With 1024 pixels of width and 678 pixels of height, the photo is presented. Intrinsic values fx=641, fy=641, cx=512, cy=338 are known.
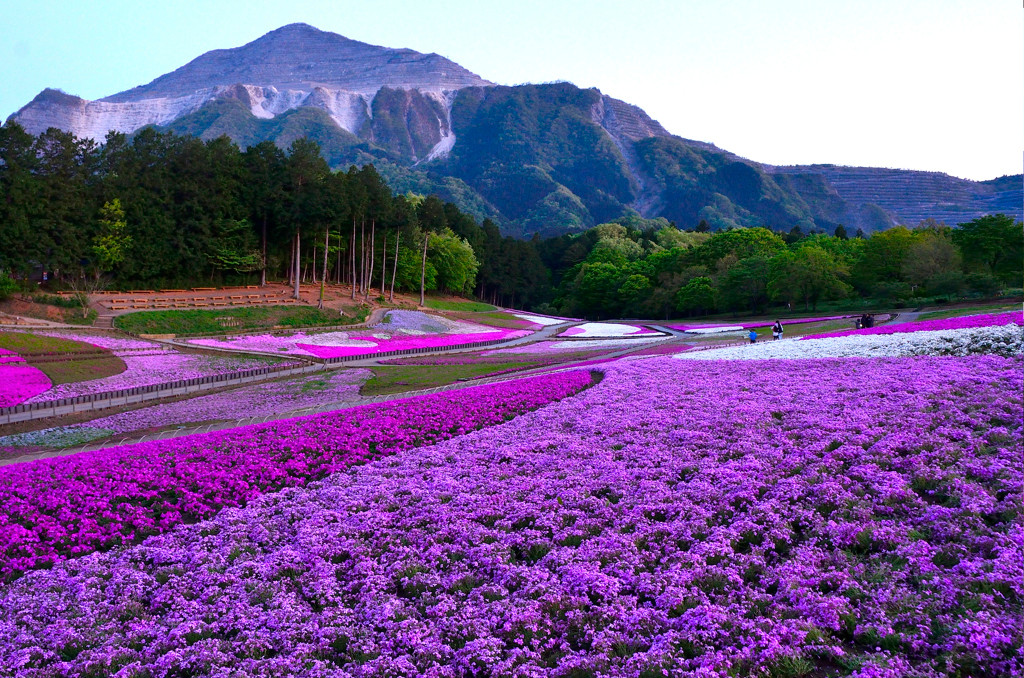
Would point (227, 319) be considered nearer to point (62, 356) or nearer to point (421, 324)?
point (421, 324)

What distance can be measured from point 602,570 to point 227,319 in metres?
52.6

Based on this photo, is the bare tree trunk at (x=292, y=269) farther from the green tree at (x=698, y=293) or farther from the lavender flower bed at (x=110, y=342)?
the green tree at (x=698, y=293)

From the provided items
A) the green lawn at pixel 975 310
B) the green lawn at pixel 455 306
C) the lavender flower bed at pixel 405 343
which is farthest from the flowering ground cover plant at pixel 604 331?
the green lawn at pixel 975 310

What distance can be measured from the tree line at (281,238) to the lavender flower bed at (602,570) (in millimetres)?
54701

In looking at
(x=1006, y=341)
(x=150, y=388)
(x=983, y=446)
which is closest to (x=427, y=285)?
(x=150, y=388)

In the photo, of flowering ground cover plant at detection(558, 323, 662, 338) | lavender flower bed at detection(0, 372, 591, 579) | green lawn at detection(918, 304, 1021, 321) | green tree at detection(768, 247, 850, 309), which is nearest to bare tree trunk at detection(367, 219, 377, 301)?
flowering ground cover plant at detection(558, 323, 662, 338)

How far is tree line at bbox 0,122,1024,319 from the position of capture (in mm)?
58750

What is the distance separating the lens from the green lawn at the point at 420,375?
95.7 feet

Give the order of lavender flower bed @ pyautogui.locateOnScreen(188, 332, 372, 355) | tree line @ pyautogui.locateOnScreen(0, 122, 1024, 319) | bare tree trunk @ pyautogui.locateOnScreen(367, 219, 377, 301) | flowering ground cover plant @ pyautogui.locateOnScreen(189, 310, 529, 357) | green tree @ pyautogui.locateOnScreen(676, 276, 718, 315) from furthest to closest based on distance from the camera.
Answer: green tree @ pyautogui.locateOnScreen(676, 276, 718, 315) < bare tree trunk @ pyautogui.locateOnScreen(367, 219, 377, 301) < tree line @ pyautogui.locateOnScreen(0, 122, 1024, 319) < flowering ground cover plant @ pyautogui.locateOnScreen(189, 310, 529, 357) < lavender flower bed @ pyautogui.locateOnScreen(188, 332, 372, 355)

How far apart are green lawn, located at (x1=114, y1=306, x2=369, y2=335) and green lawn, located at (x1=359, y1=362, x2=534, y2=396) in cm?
2294

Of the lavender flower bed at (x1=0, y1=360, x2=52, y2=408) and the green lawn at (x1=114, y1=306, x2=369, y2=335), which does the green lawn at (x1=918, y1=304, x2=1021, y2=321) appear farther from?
the lavender flower bed at (x1=0, y1=360, x2=52, y2=408)

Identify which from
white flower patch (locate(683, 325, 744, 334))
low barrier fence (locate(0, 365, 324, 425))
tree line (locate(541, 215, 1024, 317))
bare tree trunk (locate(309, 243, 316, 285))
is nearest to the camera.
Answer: low barrier fence (locate(0, 365, 324, 425))

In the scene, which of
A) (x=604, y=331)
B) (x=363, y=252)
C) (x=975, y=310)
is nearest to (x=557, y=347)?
(x=604, y=331)

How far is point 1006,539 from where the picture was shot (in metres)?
8.34
